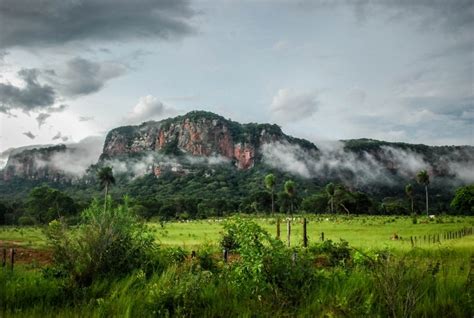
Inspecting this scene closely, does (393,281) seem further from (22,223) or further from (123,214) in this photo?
(22,223)

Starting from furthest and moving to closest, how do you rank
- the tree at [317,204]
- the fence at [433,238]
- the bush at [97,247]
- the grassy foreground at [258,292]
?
the tree at [317,204]
the fence at [433,238]
the bush at [97,247]
the grassy foreground at [258,292]

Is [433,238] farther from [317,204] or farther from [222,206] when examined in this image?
[317,204]

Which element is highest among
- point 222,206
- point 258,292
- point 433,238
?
point 258,292

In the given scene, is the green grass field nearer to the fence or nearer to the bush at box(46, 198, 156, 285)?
the fence

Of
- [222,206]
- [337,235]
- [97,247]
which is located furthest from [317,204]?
[97,247]

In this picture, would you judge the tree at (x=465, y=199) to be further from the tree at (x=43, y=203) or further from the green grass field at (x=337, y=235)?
the tree at (x=43, y=203)

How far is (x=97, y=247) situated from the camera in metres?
7.54

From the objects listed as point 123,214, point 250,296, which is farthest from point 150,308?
point 123,214

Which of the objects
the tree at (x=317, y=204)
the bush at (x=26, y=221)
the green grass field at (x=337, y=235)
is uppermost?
the tree at (x=317, y=204)

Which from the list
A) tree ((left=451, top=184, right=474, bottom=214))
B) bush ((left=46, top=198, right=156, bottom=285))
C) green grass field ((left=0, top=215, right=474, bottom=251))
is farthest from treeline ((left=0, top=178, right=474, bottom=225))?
bush ((left=46, top=198, right=156, bottom=285))

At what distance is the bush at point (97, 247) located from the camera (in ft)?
23.9

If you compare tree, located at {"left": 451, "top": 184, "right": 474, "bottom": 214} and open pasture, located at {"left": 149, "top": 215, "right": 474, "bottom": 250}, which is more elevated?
tree, located at {"left": 451, "top": 184, "right": 474, "bottom": 214}

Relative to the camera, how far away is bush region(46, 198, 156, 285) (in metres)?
7.30

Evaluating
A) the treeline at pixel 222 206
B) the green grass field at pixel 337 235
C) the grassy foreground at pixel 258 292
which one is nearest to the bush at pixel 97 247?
the grassy foreground at pixel 258 292
